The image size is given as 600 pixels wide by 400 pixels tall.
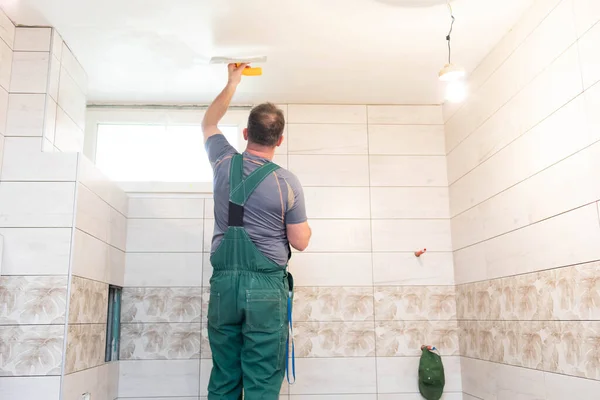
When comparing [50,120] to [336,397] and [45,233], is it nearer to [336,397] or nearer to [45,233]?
[45,233]

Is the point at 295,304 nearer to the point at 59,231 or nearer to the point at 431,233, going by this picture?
the point at 431,233

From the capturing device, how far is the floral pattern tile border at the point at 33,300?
2.49 meters

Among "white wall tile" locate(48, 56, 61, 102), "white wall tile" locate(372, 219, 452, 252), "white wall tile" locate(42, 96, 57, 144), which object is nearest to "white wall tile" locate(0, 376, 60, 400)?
"white wall tile" locate(42, 96, 57, 144)

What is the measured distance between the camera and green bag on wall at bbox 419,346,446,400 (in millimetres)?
3316

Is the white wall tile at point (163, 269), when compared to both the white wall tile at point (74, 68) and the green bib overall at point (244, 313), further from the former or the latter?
the green bib overall at point (244, 313)

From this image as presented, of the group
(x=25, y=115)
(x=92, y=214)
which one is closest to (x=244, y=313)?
(x=92, y=214)

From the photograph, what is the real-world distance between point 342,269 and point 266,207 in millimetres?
1538

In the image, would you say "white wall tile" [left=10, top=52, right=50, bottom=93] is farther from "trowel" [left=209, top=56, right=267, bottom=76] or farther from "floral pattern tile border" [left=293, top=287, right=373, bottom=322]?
"floral pattern tile border" [left=293, top=287, right=373, bottom=322]

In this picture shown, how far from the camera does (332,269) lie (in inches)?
140

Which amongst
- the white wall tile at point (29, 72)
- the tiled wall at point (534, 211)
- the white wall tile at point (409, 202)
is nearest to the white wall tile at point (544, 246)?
the tiled wall at point (534, 211)

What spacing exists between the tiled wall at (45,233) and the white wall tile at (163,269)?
42 cm

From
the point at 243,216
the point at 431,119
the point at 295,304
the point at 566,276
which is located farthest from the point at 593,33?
the point at 295,304

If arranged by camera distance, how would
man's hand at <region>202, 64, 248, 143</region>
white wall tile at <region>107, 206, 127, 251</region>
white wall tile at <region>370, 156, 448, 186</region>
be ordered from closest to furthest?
man's hand at <region>202, 64, 248, 143</region> < white wall tile at <region>107, 206, 127, 251</region> < white wall tile at <region>370, 156, 448, 186</region>

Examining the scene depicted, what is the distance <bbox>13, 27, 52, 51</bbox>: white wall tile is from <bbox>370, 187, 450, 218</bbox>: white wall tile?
2.13 m
